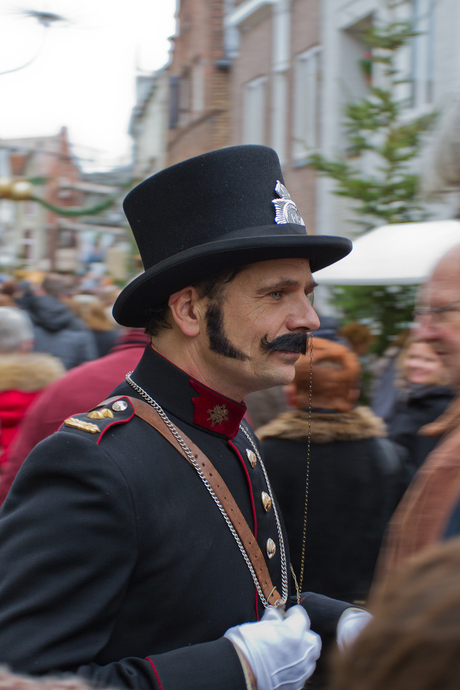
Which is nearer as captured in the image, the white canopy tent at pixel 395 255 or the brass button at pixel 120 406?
the brass button at pixel 120 406

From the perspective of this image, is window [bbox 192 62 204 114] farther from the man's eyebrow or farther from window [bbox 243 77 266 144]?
the man's eyebrow

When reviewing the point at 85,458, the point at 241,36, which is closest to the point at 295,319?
the point at 85,458

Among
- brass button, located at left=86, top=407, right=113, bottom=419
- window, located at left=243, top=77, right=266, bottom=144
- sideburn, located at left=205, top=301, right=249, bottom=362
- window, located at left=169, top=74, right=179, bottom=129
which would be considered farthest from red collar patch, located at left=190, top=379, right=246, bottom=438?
window, located at left=169, top=74, right=179, bottom=129

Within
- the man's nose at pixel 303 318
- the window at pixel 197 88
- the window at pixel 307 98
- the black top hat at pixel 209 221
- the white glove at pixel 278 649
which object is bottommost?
the white glove at pixel 278 649

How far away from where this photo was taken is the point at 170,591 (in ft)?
4.96

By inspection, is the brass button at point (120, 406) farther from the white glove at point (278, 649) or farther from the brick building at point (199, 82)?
the brick building at point (199, 82)

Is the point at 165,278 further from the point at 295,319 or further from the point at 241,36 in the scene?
the point at 241,36

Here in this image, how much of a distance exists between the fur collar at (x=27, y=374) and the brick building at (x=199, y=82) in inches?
464

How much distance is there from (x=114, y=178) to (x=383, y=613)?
1065cm

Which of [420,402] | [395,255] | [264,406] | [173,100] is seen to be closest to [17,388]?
[264,406]

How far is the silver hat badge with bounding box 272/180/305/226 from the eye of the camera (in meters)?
1.86

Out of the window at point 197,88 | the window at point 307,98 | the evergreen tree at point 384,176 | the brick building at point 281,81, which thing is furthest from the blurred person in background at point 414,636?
the window at point 197,88

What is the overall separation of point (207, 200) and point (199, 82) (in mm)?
15923

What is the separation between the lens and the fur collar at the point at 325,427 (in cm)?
300
